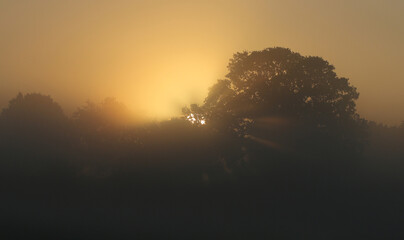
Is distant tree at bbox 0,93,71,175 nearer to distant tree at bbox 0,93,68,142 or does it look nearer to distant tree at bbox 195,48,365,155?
distant tree at bbox 0,93,68,142

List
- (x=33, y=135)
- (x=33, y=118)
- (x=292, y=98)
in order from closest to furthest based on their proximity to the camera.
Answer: (x=292, y=98), (x=33, y=135), (x=33, y=118)

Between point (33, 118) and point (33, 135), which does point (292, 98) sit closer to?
point (33, 135)

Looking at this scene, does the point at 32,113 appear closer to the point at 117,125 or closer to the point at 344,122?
A: the point at 117,125

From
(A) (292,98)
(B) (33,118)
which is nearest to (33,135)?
(B) (33,118)

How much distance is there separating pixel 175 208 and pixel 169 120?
16930mm

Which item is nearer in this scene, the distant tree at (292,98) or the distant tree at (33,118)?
the distant tree at (292,98)

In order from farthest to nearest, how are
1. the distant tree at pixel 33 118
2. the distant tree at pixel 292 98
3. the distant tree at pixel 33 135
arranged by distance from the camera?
the distant tree at pixel 33 118
the distant tree at pixel 292 98
the distant tree at pixel 33 135

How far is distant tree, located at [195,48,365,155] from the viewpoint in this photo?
49.2 meters

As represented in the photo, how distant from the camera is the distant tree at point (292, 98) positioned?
49.2m

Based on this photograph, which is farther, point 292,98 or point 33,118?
point 33,118

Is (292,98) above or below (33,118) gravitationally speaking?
below

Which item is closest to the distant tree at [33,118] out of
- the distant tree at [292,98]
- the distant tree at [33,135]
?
the distant tree at [33,135]

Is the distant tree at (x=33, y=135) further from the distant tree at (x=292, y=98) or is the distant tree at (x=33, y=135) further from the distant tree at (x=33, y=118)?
the distant tree at (x=292, y=98)

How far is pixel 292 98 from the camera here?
49594 mm
